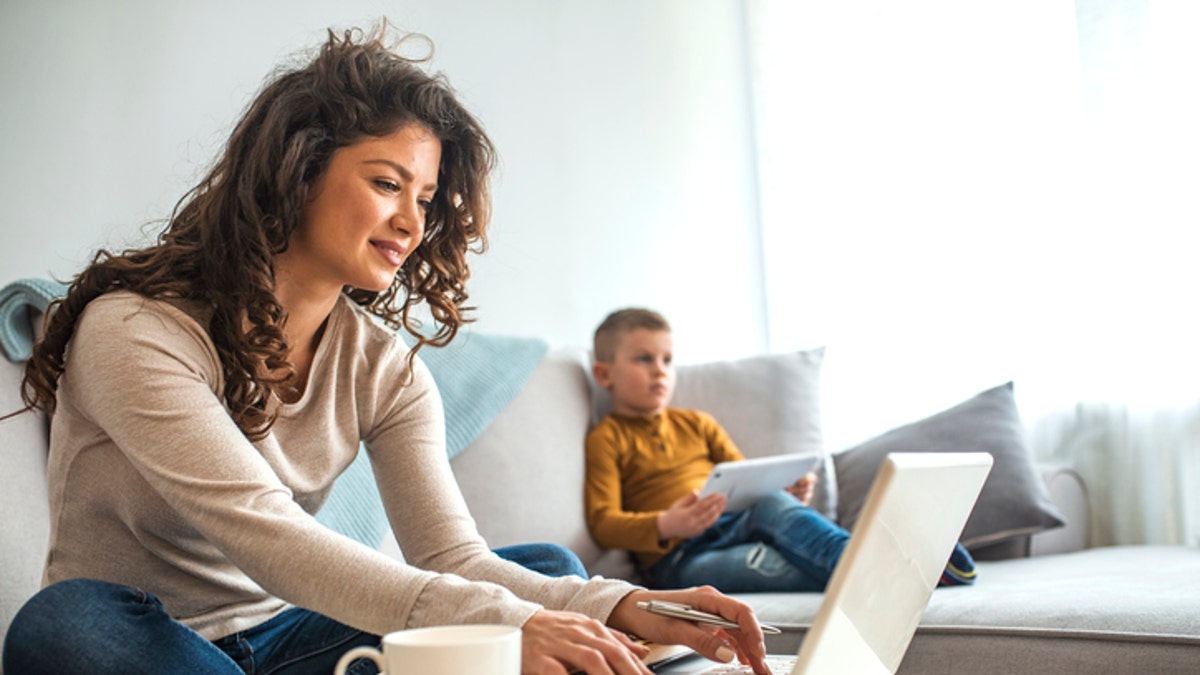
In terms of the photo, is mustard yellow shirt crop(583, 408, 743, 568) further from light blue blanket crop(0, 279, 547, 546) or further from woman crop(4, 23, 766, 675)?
woman crop(4, 23, 766, 675)

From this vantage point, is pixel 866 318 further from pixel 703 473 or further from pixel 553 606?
pixel 553 606

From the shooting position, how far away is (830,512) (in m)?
2.39

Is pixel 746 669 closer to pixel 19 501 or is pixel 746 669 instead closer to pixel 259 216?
pixel 259 216

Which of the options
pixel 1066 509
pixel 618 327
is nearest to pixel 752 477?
pixel 618 327

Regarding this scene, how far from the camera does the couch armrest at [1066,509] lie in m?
2.35

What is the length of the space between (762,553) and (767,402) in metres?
0.52

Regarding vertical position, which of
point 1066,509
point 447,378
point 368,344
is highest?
point 368,344

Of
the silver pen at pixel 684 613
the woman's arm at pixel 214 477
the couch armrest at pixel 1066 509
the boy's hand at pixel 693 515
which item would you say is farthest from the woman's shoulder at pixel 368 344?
the couch armrest at pixel 1066 509

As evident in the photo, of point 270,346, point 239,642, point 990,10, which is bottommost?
point 239,642

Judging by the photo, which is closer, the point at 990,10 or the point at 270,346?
the point at 270,346

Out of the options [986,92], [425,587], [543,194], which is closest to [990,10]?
[986,92]

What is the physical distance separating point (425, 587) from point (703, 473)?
1.49 meters

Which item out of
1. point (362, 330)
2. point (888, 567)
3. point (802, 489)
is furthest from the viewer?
point (802, 489)

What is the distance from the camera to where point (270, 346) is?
3.99ft
